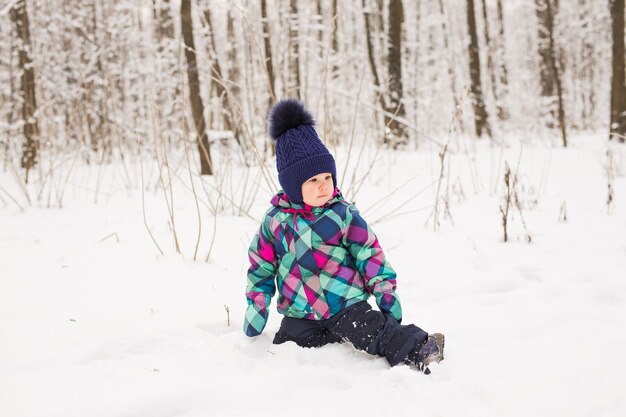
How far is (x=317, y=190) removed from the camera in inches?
62.2

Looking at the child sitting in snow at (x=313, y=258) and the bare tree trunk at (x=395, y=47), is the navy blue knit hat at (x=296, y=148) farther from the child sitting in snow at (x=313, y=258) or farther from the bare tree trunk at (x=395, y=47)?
the bare tree trunk at (x=395, y=47)

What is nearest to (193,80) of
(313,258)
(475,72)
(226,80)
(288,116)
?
(226,80)

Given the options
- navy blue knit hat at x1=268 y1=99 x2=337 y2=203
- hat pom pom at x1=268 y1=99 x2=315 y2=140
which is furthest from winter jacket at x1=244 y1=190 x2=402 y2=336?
hat pom pom at x1=268 y1=99 x2=315 y2=140

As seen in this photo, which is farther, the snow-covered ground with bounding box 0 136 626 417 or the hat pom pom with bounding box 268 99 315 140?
the hat pom pom with bounding box 268 99 315 140

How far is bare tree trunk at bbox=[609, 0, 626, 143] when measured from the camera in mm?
7121

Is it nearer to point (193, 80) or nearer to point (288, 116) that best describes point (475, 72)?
point (193, 80)

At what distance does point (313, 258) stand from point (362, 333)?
0.30m

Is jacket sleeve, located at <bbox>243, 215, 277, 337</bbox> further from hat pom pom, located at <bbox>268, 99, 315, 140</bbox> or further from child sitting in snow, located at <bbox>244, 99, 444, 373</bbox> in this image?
hat pom pom, located at <bbox>268, 99, 315, 140</bbox>

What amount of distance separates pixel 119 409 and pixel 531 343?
1325mm

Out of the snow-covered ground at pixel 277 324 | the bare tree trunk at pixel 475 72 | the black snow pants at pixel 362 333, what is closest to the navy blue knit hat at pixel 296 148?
the black snow pants at pixel 362 333

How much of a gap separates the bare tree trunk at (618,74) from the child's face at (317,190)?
7.31 meters

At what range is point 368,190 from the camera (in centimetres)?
431

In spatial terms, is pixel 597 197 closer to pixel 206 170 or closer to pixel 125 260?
pixel 125 260

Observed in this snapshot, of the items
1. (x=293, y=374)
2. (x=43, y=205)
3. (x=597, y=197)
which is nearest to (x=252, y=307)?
(x=293, y=374)
